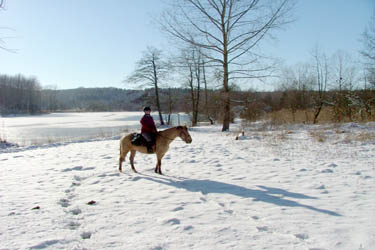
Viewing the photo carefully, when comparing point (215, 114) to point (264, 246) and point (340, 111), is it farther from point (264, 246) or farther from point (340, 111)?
point (264, 246)

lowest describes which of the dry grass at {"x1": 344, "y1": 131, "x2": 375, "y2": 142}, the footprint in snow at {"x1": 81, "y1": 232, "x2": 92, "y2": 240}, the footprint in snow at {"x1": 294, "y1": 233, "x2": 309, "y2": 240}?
the footprint in snow at {"x1": 81, "y1": 232, "x2": 92, "y2": 240}

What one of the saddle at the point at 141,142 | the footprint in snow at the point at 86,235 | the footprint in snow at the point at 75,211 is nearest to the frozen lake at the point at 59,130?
the saddle at the point at 141,142

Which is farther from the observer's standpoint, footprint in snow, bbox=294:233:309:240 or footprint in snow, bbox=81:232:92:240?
footprint in snow, bbox=81:232:92:240

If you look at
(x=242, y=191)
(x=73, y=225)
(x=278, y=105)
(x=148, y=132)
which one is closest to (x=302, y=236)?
(x=242, y=191)

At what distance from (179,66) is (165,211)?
11.7m

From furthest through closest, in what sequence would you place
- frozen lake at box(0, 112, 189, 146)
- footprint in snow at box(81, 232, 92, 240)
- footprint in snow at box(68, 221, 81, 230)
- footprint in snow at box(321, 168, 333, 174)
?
frozen lake at box(0, 112, 189, 146), footprint in snow at box(321, 168, 333, 174), footprint in snow at box(68, 221, 81, 230), footprint in snow at box(81, 232, 92, 240)

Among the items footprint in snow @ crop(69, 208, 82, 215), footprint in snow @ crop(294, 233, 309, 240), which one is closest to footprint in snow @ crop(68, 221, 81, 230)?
footprint in snow @ crop(69, 208, 82, 215)

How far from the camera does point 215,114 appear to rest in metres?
31.6

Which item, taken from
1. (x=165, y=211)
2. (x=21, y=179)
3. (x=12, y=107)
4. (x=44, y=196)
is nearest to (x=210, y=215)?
(x=165, y=211)

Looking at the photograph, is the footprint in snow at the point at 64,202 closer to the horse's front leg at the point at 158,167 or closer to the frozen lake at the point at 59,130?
the horse's front leg at the point at 158,167

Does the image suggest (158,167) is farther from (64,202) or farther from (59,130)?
(59,130)

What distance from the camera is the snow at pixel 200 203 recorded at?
10.4ft

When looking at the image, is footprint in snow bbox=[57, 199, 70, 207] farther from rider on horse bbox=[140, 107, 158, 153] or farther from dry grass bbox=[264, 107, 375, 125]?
dry grass bbox=[264, 107, 375, 125]

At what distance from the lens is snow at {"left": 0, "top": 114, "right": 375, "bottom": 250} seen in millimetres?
3184
